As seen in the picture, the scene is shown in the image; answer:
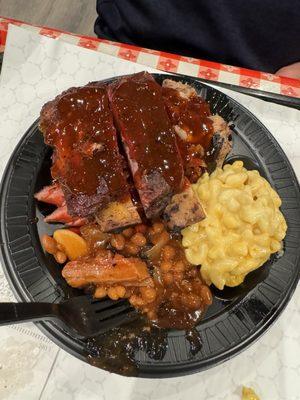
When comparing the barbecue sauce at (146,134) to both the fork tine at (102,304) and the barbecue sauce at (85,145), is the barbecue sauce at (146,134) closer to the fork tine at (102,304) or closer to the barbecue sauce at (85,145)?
the barbecue sauce at (85,145)

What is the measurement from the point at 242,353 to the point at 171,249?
66 cm

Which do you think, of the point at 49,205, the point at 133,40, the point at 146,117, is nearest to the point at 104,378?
the point at 49,205

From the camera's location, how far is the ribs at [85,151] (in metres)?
1.94

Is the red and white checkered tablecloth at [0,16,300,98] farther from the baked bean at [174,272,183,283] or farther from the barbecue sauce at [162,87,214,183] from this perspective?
the baked bean at [174,272,183,283]

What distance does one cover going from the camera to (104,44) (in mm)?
2955

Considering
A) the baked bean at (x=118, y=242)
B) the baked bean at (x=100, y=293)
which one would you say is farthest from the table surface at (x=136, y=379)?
the baked bean at (x=118, y=242)

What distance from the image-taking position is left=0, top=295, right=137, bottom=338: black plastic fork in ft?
5.75

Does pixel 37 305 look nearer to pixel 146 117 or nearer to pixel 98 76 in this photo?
pixel 146 117

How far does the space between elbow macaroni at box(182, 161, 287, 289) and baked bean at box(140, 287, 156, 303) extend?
274mm

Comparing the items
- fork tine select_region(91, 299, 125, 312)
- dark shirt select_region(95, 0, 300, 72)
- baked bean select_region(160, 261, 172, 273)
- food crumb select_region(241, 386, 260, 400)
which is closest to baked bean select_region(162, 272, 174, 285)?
baked bean select_region(160, 261, 172, 273)

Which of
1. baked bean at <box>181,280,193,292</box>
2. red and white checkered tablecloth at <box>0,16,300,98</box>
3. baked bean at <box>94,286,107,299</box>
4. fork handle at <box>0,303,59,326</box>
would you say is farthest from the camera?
red and white checkered tablecloth at <box>0,16,300,98</box>

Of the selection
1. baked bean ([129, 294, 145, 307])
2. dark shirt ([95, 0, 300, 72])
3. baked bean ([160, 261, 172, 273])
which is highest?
dark shirt ([95, 0, 300, 72])

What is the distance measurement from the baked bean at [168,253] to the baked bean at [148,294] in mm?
197

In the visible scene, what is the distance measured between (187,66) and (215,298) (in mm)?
1636
